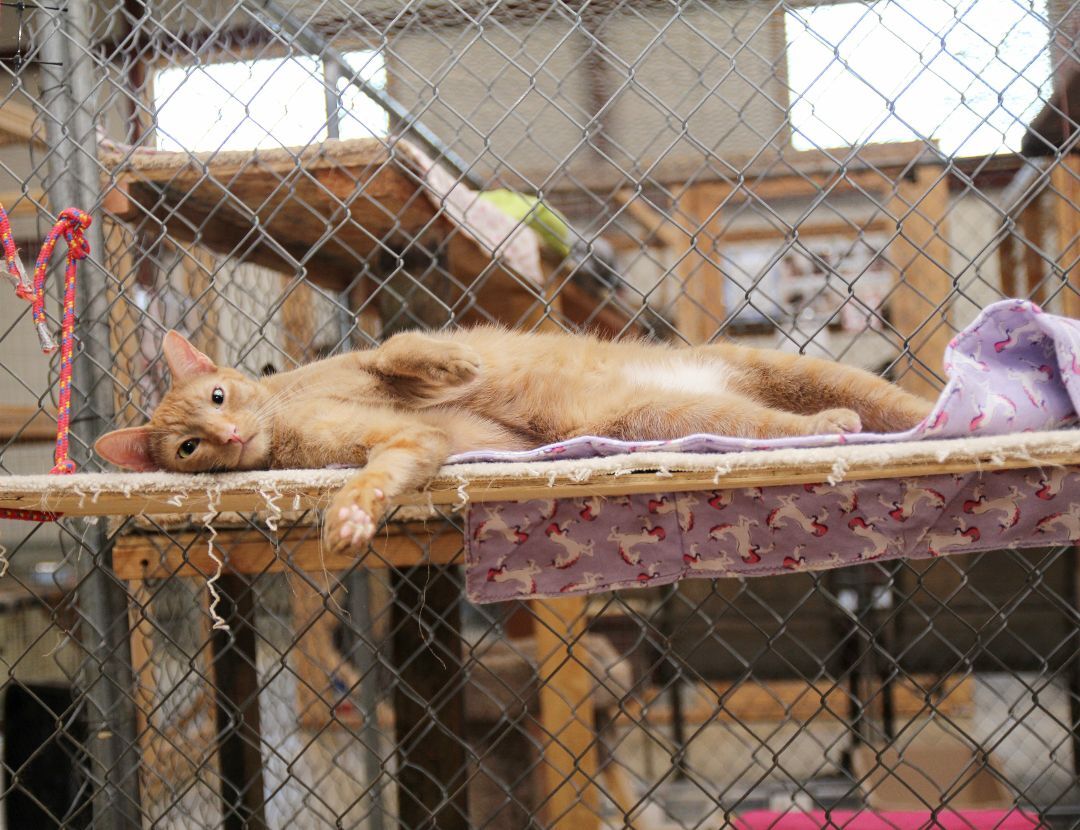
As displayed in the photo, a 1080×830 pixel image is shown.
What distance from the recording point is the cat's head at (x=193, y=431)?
1312mm

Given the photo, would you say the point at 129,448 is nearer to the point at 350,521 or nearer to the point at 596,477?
the point at 350,521

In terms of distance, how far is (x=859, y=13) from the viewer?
5.76 ft

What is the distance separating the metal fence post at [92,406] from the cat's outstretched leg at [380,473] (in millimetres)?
686

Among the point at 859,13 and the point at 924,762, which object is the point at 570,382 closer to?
the point at 859,13

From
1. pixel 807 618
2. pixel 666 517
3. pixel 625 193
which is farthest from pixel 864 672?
pixel 666 517

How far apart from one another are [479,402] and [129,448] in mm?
529

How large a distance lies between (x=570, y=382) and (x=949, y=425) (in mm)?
595

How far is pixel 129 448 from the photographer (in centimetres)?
133

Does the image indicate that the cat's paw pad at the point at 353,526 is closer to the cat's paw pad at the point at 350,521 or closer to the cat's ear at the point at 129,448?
the cat's paw pad at the point at 350,521

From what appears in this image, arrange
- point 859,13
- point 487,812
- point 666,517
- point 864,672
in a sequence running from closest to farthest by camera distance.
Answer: point 666,517 → point 859,13 → point 487,812 → point 864,672

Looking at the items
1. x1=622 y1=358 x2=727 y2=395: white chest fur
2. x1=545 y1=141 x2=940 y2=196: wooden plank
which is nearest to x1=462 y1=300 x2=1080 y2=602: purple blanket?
x1=622 y1=358 x2=727 y2=395: white chest fur

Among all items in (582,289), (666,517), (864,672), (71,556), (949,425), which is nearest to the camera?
(949,425)

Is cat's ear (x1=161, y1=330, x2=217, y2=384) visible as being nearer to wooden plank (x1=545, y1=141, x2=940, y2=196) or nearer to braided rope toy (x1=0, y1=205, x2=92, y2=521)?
braided rope toy (x1=0, y1=205, x2=92, y2=521)

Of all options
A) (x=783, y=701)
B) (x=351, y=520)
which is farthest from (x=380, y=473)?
(x=783, y=701)
